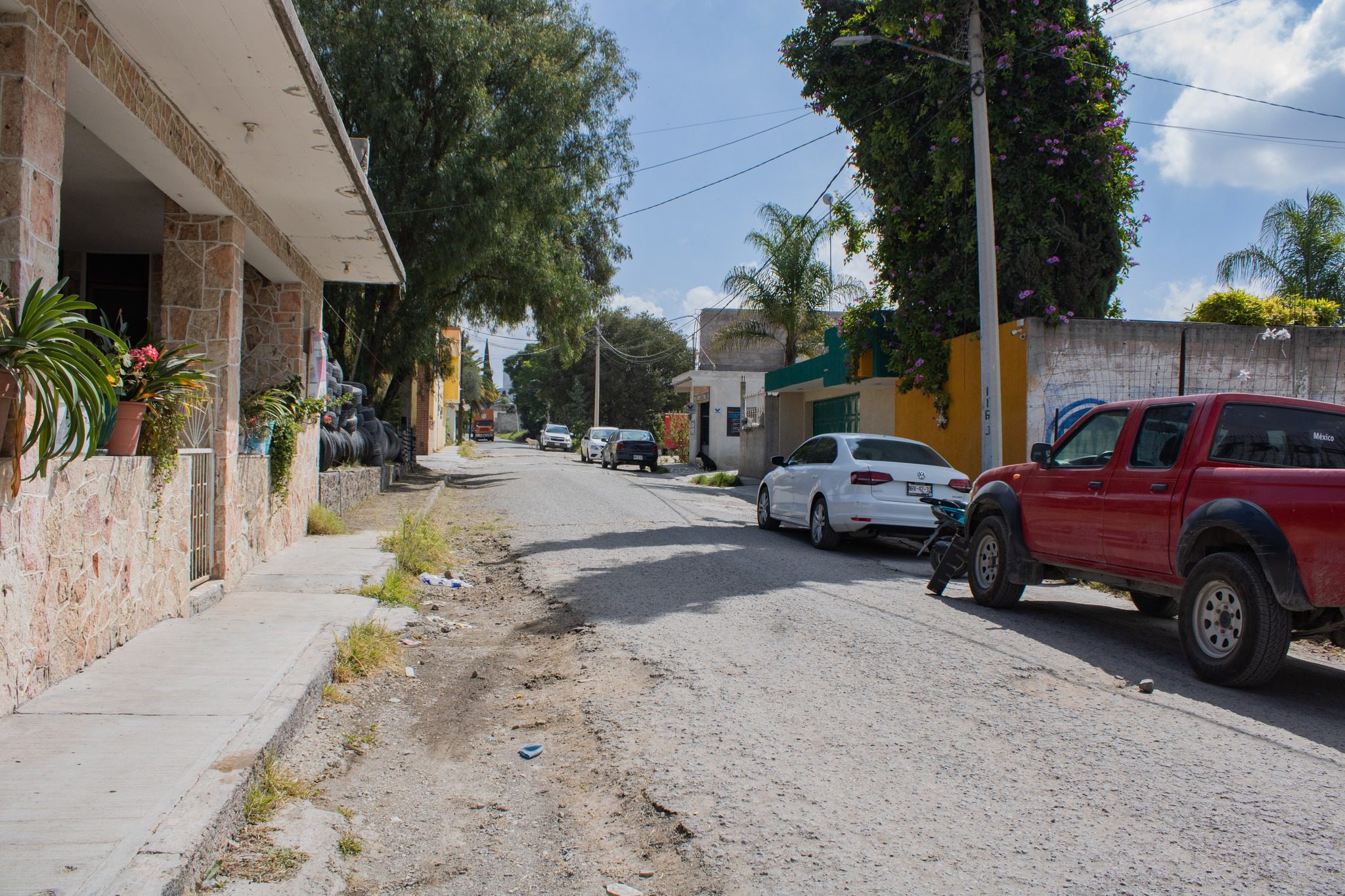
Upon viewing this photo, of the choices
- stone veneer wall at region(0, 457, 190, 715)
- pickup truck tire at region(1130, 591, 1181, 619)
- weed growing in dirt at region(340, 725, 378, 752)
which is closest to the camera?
stone veneer wall at region(0, 457, 190, 715)

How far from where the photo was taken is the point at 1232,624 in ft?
18.7

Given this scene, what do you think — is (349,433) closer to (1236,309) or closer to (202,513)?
(202,513)

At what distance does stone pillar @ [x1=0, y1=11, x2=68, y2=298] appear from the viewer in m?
4.67

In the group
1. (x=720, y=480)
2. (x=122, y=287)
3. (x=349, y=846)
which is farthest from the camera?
(x=720, y=480)

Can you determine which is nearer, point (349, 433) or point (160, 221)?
point (160, 221)

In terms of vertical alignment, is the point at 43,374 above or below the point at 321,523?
above

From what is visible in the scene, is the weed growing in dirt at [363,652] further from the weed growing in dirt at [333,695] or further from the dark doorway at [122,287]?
the dark doorway at [122,287]

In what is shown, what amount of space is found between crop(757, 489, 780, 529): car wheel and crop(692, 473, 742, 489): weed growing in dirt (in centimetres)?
1228

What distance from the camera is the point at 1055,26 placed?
1505 cm

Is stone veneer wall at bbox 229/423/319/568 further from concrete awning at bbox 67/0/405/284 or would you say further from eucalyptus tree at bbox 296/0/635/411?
eucalyptus tree at bbox 296/0/635/411

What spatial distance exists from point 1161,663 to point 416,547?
25.0 feet

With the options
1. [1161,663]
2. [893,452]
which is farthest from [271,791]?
[893,452]

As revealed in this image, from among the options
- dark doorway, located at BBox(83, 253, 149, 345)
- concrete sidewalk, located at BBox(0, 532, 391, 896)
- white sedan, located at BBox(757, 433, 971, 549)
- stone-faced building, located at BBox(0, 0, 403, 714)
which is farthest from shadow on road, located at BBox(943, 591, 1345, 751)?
dark doorway, located at BBox(83, 253, 149, 345)

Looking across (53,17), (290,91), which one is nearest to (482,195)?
(290,91)
